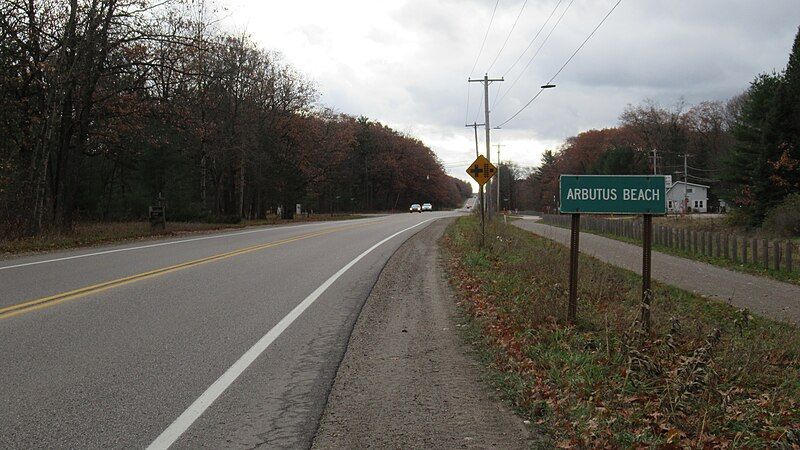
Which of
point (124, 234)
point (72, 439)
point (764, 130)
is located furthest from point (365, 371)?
point (764, 130)

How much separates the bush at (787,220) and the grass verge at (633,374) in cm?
2402

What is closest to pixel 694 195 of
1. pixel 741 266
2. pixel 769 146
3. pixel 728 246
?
pixel 769 146

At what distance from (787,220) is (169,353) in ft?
105

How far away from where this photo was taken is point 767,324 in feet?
33.4

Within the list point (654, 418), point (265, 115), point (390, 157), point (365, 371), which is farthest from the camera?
point (390, 157)

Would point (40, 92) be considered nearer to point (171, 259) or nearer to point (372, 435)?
point (171, 259)

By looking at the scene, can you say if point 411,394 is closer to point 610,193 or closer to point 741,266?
point 610,193

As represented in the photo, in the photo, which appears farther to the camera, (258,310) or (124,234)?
(124,234)

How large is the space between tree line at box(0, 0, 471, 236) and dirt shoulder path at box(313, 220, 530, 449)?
18025 mm

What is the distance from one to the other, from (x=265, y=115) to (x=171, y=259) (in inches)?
1471

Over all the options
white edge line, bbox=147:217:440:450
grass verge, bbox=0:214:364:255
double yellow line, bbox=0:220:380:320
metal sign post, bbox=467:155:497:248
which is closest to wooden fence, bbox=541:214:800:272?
metal sign post, bbox=467:155:497:248

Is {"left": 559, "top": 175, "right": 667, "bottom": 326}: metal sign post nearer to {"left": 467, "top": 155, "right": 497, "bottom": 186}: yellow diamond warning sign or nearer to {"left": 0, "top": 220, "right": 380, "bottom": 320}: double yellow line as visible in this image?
{"left": 0, "top": 220, "right": 380, "bottom": 320}: double yellow line

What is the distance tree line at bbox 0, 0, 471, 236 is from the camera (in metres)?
22.9

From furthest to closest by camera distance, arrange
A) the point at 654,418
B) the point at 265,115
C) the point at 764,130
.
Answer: the point at 265,115 < the point at 764,130 < the point at 654,418
